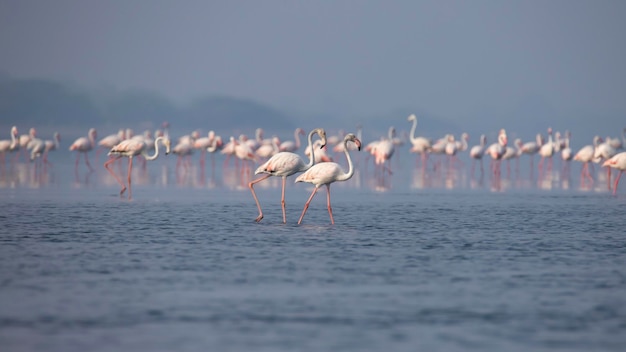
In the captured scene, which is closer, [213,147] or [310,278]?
[310,278]

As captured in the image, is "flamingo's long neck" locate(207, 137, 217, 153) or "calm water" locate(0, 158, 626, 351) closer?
"calm water" locate(0, 158, 626, 351)

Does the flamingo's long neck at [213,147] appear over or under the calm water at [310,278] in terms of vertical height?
over

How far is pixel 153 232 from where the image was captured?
14680mm

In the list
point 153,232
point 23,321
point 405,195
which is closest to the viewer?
point 23,321

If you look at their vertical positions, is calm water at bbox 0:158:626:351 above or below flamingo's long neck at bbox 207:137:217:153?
below

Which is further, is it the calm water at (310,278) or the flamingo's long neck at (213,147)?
the flamingo's long neck at (213,147)

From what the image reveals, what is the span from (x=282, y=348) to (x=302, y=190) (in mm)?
18930

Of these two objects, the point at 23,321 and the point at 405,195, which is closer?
the point at 23,321

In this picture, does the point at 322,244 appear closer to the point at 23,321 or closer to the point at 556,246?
the point at 556,246

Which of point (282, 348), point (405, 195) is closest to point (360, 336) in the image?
point (282, 348)

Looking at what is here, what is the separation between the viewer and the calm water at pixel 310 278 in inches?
308

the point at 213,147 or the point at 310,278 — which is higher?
the point at 213,147

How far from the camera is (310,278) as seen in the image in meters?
10.4

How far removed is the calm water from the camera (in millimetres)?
7820
